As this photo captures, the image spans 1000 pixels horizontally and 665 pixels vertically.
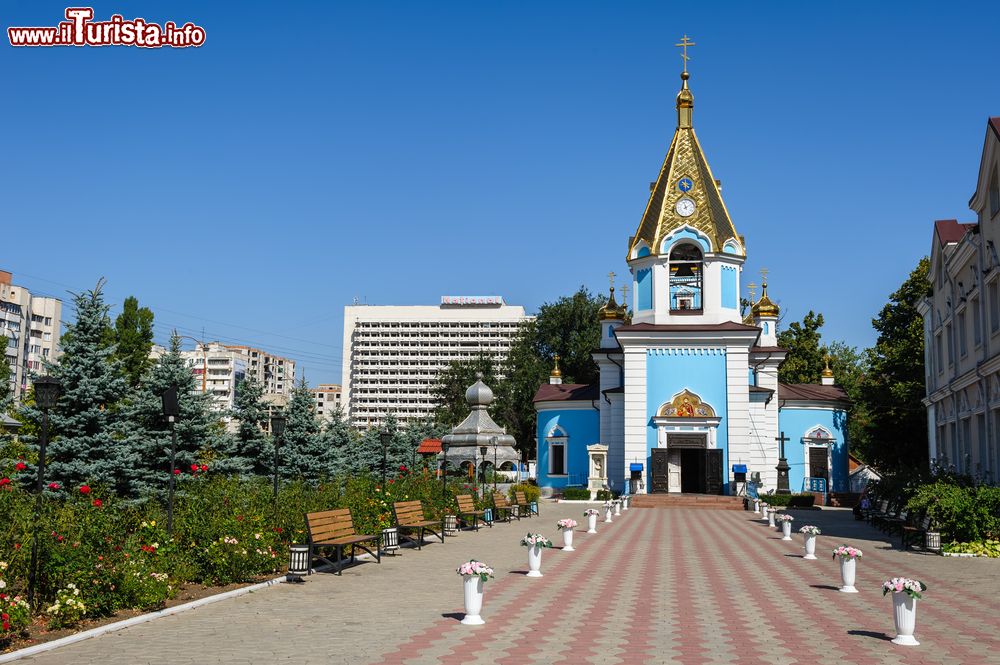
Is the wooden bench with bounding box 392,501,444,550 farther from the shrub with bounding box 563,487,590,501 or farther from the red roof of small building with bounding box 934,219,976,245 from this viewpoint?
the shrub with bounding box 563,487,590,501

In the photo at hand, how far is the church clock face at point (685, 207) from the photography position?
3931 centimetres

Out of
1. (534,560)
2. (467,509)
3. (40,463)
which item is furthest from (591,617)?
(467,509)

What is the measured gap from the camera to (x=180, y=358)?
1989 centimetres

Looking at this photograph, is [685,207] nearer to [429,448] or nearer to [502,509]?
[429,448]

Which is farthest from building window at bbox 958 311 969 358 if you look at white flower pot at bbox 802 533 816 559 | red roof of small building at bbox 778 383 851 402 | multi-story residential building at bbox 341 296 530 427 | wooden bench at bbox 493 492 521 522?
multi-story residential building at bbox 341 296 530 427

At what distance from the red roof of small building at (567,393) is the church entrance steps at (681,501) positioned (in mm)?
8851

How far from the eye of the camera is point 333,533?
13109 millimetres

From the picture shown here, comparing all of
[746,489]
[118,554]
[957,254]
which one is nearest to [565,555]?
[118,554]

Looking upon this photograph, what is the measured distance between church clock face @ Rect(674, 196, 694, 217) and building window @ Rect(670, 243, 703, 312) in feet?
4.34

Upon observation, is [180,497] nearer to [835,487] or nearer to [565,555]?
[565,555]

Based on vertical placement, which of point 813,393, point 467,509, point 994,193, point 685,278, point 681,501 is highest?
point 685,278

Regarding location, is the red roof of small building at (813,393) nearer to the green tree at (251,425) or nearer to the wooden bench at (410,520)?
the green tree at (251,425)

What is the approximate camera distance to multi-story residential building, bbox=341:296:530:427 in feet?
461

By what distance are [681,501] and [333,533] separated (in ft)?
78.8
